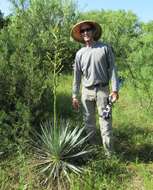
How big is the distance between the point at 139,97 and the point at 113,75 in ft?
22.1

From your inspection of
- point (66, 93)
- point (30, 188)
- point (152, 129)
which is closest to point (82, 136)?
point (30, 188)

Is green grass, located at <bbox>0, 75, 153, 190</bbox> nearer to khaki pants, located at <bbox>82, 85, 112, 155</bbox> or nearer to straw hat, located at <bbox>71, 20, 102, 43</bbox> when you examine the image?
khaki pants, located at <bbox>82, 85, 112, 155</bbox>

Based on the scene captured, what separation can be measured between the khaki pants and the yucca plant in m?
0.31

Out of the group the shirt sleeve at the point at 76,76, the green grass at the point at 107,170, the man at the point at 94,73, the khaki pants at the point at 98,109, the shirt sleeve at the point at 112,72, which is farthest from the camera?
the shirt sleeve at the point at 76,76

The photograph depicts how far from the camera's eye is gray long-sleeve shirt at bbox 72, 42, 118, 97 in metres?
7.97

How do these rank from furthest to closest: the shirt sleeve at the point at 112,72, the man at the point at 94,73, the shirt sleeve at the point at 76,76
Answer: the shirt sleeve at the point at 76,76 < the man at the point at 94,73 < the shirt sleeve at the point at 112,72

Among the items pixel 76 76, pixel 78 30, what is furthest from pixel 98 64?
pixel 78 30

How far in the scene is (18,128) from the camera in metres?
8.58

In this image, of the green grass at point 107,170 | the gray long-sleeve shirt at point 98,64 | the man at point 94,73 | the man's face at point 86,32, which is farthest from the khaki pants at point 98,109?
the man's face at point 86,32

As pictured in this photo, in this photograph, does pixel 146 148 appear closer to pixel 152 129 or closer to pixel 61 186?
pixel 152 129

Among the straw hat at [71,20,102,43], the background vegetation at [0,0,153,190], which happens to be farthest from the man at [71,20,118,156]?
the background vegetation at [0,0,153,190]

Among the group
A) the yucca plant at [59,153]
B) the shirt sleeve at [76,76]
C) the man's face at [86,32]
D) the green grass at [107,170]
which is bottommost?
the green grass at [107,170]

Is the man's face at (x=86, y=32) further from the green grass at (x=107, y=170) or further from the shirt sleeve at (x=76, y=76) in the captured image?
the green grass at (x=107, y=170)

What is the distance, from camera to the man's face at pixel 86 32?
803cm
